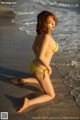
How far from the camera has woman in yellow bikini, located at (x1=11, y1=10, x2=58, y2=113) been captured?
4.71 meters

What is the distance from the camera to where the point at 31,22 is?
1295 cm

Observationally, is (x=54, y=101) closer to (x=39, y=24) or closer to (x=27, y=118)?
(x=27, y=118)

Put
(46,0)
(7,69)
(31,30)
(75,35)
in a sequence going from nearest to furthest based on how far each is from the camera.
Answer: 1. (7,69)
2. (75,35)
3. (31,30)
4. (46,0)

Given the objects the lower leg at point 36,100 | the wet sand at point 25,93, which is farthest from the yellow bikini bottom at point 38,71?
the wet sand at point 25,93

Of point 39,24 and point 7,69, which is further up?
point 39,24

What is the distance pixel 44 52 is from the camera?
4781mm

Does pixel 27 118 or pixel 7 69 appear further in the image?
pixel 7 69

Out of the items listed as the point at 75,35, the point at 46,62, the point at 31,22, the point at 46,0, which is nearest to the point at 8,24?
the point at 31,22

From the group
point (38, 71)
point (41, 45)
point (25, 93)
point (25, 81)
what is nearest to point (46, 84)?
point (38, 71)

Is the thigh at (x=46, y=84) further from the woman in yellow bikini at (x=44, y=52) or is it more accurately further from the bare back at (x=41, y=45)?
the bare back at (x=41, y=45)

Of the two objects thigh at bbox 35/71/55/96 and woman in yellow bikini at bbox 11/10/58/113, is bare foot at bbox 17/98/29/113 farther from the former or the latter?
thigh at bbox 35/71/55/96

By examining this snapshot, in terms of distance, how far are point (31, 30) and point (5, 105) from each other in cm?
635

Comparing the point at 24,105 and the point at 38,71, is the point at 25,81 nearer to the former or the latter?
the point at 38,71

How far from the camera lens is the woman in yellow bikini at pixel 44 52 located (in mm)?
4708
